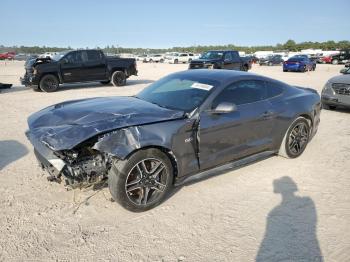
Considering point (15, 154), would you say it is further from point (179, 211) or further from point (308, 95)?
point (308, 95)

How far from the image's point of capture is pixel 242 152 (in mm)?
4758

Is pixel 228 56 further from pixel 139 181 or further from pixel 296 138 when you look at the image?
pixel 139 181

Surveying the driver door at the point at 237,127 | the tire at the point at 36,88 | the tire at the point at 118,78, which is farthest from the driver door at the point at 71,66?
the driver door at the point at 237,127

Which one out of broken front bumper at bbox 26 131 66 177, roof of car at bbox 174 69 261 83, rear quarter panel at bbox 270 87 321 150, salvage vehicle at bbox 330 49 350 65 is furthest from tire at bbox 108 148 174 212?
salvage vehicle at bbox 330 49 350 65

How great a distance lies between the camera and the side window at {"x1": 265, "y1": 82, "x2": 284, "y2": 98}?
521 cm

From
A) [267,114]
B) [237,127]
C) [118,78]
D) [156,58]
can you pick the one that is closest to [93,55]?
[118,78]

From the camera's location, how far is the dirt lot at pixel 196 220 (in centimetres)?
319

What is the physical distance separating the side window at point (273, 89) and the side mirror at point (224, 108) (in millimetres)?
1250

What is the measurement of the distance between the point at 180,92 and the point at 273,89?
1.65m

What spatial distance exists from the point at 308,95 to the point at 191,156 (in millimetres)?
3058

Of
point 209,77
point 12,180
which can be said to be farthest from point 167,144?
point 12,180

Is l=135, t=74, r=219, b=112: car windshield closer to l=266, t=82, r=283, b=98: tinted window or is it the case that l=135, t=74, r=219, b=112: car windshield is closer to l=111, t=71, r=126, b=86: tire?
l=266, t=82, r=283, b=98: tinted window

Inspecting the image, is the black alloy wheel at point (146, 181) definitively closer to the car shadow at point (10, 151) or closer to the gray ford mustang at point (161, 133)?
the gray ford mustang at point (161, 133)

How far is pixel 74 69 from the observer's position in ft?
47.4
